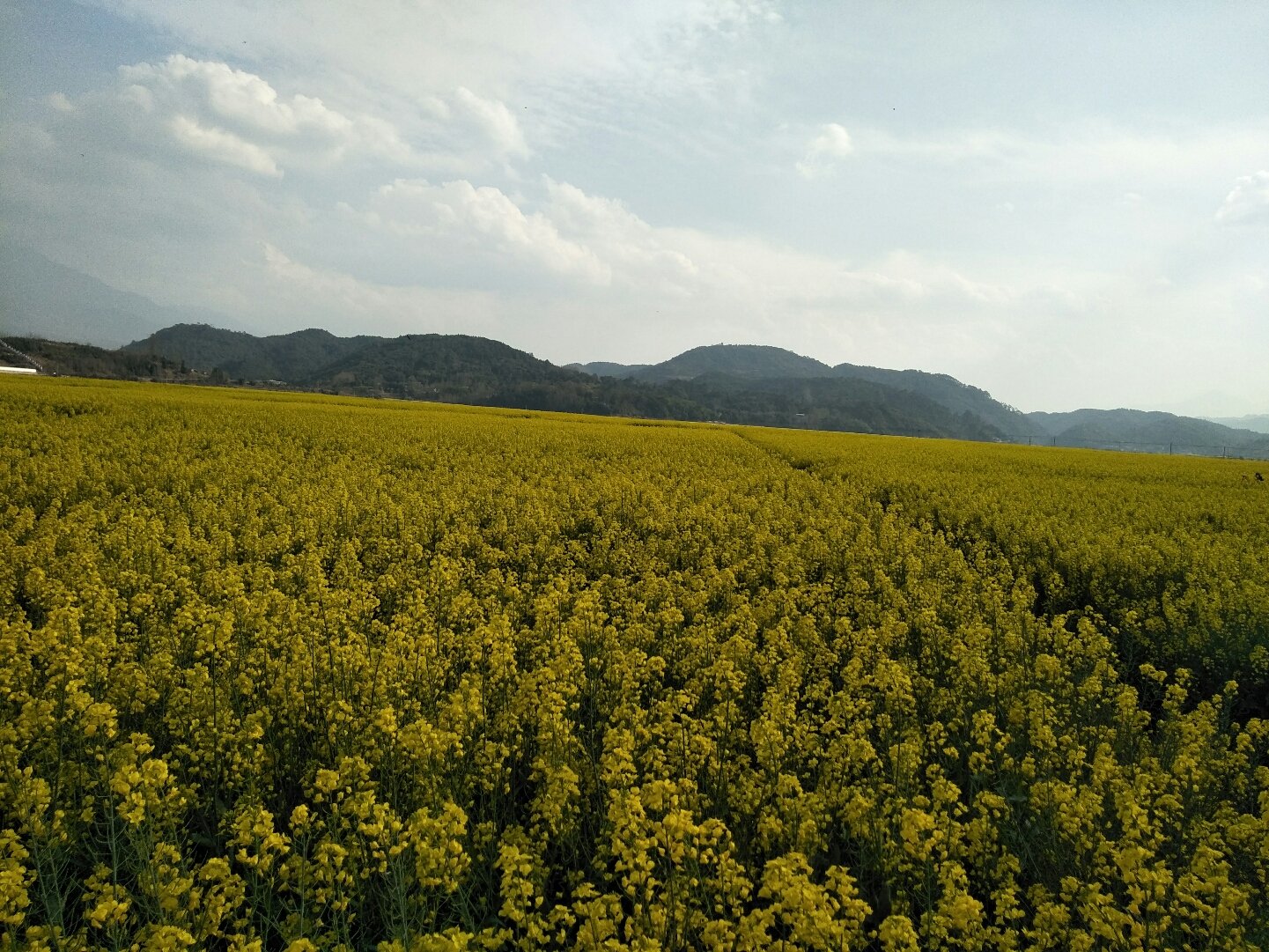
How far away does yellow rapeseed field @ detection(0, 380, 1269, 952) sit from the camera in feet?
10.8

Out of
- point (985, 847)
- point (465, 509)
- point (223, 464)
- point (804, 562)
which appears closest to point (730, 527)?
point (804, 562)

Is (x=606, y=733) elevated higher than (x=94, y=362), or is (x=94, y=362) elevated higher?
(x=94, y=362)

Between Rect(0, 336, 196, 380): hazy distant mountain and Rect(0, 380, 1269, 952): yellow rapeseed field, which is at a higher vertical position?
Rect(0, 336, 196, 380): hazy distant mountain

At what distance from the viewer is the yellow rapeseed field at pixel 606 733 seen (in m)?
3.28

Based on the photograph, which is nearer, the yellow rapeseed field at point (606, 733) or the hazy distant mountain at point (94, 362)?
the yellow rapeseed field at point (606, 733)

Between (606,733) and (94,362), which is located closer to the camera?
(606,733)

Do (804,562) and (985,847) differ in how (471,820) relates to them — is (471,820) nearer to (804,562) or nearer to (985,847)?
(985,847)

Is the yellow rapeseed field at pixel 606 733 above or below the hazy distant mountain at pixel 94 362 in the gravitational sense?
below

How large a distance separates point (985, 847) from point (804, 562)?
270 inches

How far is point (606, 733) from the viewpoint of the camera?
4535mm

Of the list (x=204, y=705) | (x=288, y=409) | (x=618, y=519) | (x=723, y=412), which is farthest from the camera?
(x=723, y=412)

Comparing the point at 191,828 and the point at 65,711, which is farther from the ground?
the point at 65,711

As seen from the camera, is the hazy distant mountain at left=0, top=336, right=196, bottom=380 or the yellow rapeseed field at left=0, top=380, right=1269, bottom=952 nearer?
the yellow rapeseed field at left=0, top=380, right=1269, bottom=952

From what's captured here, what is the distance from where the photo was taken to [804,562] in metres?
10.8
